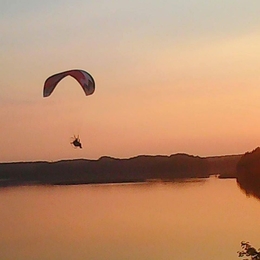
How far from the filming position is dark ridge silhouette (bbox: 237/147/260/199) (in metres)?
1.92

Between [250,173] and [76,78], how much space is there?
95cm

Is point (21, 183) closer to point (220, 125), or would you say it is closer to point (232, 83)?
point (220, 125)

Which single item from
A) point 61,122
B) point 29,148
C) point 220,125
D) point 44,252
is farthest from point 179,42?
point 44,252

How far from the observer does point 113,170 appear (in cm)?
200

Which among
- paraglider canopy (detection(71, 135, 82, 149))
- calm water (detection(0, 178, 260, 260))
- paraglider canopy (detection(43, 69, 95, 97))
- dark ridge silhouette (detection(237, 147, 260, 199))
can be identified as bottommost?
calm water (detection(0, 178, 260, 260))

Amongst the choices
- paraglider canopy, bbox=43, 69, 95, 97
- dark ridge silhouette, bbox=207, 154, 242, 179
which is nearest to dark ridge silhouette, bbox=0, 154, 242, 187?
dark ridge silhouette, bbox=207, 154, 242, 179

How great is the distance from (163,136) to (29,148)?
2.24ft

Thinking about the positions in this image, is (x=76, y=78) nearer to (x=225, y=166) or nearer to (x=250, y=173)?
(x=225, y=166)

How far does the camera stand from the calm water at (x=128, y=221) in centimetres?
193

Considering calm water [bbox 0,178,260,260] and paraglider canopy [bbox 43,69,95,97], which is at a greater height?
paraglider canopy [bbox 43,69,95,97]

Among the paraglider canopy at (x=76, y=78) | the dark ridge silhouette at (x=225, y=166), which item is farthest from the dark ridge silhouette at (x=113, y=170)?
the paraglider canopy at (x=76, y=78)

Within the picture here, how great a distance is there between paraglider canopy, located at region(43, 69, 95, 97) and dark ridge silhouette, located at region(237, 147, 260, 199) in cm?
81

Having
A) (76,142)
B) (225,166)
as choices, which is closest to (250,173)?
(225,166)

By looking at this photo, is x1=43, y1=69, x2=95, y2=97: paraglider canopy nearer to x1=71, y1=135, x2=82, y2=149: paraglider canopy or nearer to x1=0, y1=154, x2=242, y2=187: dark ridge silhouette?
x1=71, y1=135, x2=82, y2=149: paraglider canopy
